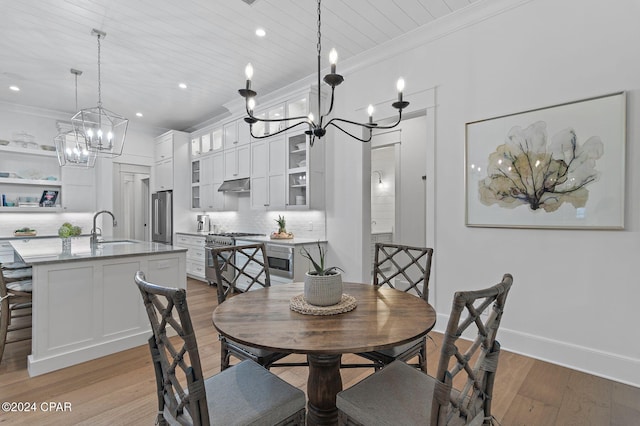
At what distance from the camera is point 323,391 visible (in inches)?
61.5

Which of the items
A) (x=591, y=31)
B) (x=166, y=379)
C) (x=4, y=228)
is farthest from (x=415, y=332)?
(x=4, y=228)

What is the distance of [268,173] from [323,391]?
3.56 m

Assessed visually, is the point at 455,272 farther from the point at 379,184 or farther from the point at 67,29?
the point at 67,29

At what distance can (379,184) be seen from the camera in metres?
5.45

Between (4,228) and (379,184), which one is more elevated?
(379,184)

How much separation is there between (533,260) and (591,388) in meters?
0.95

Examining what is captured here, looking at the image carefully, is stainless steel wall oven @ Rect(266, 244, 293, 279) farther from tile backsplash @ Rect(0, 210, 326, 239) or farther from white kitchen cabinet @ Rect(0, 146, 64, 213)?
white kitchen cabinet @ Rect(0, 146, 64, 213)

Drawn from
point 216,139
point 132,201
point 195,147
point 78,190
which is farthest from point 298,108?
point 132,201

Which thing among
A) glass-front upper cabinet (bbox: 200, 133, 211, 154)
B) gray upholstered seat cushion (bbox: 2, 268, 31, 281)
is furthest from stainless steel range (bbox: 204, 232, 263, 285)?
gray upholstered seat cushion (bbox: 2, 268, 31, 281)

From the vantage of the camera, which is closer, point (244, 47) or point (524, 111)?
point (524, 111)

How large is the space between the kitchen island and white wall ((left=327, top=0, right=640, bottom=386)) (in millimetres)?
2940

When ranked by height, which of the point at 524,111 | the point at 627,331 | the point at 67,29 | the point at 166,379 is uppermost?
the point at 67,29

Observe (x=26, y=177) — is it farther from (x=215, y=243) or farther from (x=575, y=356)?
(x=575, y=356)

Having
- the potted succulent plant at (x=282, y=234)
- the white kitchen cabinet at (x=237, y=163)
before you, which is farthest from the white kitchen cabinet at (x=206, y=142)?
the potted succulent plant at (x=282, y=234)
